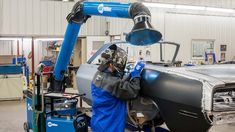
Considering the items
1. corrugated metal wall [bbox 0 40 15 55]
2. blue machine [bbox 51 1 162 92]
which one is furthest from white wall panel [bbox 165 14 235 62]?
blue machine [bbox 51 1 162 92]

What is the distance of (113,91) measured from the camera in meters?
3.20

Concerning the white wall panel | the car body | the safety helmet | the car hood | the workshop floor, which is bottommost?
the workshop floor

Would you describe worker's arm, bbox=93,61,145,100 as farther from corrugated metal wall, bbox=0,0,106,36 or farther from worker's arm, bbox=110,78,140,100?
corrugated metal wall, bbox=0,0,106,36

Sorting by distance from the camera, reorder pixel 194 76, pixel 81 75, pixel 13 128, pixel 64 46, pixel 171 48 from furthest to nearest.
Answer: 1. pixel 171 48
2. pixel 13 128
3. pixel 81 75
4. pixel 64 46
5. pixel 194 76

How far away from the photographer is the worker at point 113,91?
3.18 meters

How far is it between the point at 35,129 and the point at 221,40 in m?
10.2

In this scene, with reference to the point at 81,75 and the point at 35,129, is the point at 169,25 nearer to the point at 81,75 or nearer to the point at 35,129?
the point at 81,75

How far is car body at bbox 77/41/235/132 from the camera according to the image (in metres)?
2.74

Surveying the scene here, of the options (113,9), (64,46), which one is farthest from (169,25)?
(113,9)

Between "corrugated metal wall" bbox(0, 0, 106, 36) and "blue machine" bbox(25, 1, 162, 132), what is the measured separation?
635cm

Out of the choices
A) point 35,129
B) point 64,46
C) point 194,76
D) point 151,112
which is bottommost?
point 35,129

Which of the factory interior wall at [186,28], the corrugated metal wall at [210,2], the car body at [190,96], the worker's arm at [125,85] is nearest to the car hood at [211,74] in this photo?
the car body at [190,96]

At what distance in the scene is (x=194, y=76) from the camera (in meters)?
2.91

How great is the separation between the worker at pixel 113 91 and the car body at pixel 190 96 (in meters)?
0.17
